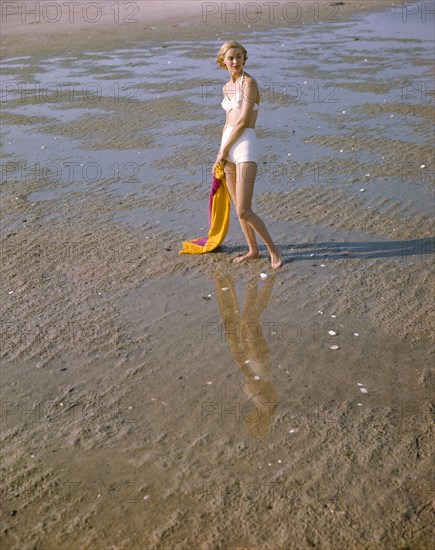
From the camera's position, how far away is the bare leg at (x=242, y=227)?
21.4ft

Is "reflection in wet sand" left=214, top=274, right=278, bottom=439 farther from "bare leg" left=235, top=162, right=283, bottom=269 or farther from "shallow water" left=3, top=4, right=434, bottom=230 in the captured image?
"shallow water" left=3, top=4, right=434, bottom=230

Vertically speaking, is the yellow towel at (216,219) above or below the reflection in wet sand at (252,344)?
above

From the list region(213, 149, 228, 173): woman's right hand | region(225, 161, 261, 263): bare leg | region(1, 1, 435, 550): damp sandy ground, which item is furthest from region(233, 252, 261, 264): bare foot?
region(213, 149, 228, 173): woman's right hand

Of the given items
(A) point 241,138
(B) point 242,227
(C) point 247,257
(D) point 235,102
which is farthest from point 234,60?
(C) point 247,257

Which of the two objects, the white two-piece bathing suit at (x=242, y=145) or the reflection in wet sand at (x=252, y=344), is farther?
the white two-piece bathing suit at (x=242, y=145)

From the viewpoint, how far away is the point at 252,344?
18.0 ft

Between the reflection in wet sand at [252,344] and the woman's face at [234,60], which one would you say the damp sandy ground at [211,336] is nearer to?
the reflection in wet sand at [252,344]

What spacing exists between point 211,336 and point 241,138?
180cm

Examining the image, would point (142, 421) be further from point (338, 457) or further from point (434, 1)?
point (434, 1)

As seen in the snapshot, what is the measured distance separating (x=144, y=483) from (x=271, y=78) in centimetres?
1113

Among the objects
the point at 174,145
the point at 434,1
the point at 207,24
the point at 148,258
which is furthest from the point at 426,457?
the point at 434,1

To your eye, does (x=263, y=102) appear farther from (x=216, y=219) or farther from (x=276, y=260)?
(x=276, y=260)

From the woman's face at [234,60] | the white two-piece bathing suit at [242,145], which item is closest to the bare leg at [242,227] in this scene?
the white two-piece bathing suit at [242,145]

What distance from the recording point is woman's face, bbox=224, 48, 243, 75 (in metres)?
6.14
